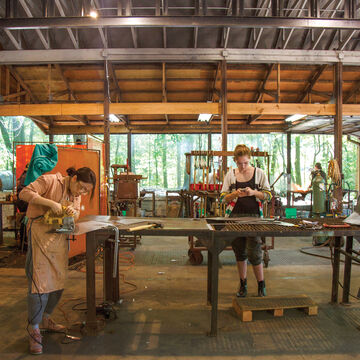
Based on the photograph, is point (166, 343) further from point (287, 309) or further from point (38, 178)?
point (38, 178)

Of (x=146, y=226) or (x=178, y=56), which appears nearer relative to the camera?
(x=146, y=226)

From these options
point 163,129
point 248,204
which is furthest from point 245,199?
point 163,129

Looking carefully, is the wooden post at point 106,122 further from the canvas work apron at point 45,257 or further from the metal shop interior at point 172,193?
the canvas work apron at point 45,257

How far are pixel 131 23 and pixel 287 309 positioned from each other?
4.85m

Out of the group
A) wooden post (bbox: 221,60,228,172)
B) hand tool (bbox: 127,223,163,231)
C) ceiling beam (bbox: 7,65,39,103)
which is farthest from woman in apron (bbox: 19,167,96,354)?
ceiling beam (bbox: 7,65,39,103)

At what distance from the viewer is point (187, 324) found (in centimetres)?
297

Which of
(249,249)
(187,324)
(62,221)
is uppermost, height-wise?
(62,221)

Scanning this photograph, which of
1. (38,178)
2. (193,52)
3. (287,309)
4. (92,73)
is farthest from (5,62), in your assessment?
(287,309)

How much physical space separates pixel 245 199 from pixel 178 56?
4787mm

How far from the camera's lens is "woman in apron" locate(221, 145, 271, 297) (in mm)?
3379

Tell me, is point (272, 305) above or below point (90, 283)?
below

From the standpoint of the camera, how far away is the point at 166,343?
265 cm

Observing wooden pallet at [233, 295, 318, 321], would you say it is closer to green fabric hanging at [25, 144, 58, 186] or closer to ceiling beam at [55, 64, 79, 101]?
green fabric hanging at [25, 144, 58, 186]

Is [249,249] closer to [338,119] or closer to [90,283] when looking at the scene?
[90,283]
